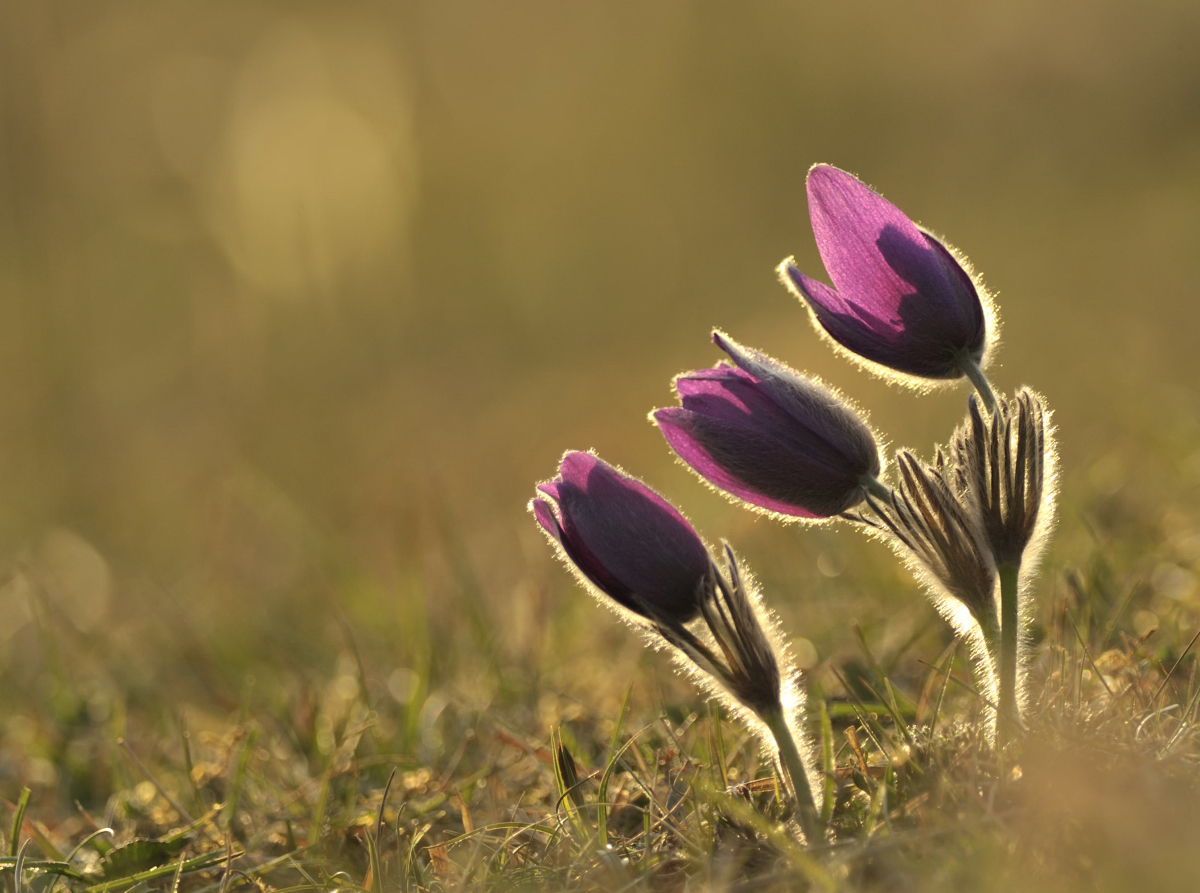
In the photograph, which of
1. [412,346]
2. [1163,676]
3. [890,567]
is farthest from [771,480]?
Answer: [412,346]

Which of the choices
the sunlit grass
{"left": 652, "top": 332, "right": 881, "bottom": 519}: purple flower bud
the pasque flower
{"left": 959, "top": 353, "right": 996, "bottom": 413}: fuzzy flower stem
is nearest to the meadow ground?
the sunlit grass

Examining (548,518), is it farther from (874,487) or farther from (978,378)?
(978,378)

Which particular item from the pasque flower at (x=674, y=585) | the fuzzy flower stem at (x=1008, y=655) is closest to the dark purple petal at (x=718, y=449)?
the pasque flower at (x=674, y=585)

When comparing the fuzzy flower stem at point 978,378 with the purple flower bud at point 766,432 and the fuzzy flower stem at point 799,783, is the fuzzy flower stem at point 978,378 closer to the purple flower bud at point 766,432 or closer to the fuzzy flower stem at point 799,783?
the purple flower bud at point 766,432

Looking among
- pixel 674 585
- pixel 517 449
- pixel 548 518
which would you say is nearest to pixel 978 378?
pixel 674 585

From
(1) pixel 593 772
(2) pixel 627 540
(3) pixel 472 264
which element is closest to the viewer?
(2) pixel 627 540

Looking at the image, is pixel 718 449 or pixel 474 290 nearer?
pixel 718 449

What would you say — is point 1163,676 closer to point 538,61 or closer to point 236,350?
point 236,350
